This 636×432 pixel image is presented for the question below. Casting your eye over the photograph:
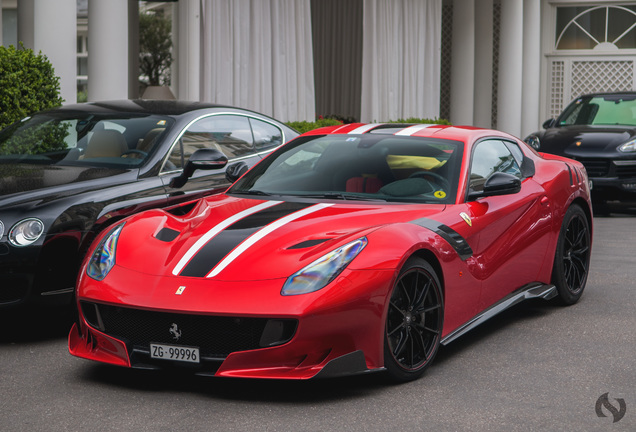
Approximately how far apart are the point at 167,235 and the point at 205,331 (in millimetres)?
779

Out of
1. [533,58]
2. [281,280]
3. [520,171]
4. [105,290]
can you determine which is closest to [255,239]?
[281,280]

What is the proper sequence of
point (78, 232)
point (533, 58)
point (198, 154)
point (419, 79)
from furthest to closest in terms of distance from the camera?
point (533, 58), point (419, 79), point (198, 154), point (78, 232)

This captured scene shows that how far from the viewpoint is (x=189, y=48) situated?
520 inches

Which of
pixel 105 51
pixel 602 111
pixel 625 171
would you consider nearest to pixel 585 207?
pixel 625 171

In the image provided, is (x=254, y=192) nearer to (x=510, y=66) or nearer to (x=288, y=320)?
(x=288, y=320)

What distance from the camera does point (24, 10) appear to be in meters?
15.9

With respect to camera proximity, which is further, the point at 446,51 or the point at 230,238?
the point at 446,51

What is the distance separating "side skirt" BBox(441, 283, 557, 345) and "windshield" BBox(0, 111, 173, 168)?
8.65 ft

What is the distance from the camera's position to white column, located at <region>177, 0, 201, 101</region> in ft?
43.3

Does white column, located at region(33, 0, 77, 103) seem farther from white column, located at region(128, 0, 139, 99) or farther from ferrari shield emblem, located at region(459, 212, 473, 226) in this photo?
white column, located at region(128, 0, 139, 99)

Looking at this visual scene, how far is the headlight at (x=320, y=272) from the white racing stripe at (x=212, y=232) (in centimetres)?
57

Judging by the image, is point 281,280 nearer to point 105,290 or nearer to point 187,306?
point 187,306

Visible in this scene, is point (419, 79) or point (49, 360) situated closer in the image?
point (49, 360)

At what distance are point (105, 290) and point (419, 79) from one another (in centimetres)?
1482
